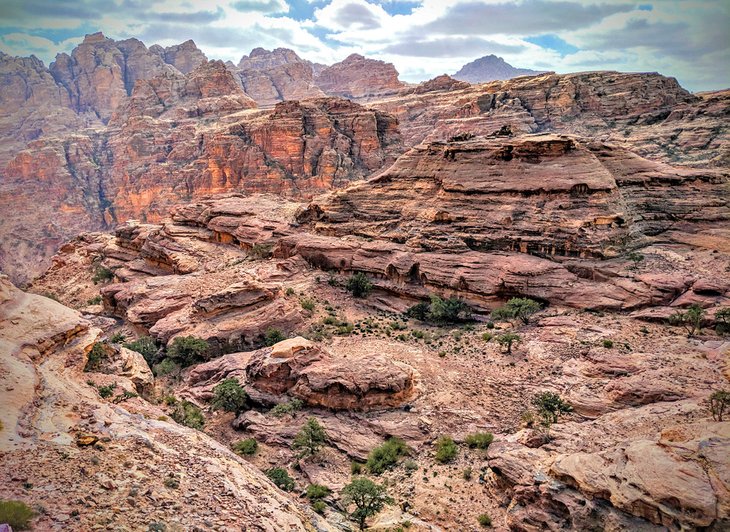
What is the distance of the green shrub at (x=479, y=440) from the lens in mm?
17594

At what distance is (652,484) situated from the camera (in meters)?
11.2

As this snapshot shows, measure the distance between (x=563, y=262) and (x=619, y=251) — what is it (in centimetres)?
382

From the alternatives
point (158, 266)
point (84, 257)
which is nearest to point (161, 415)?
point (158, 266)

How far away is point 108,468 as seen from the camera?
10539mm

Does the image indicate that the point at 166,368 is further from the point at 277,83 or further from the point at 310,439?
the point at 277,83

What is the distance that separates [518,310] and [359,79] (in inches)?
6617

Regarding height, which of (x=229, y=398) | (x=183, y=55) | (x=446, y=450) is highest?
(x=183, y=55)

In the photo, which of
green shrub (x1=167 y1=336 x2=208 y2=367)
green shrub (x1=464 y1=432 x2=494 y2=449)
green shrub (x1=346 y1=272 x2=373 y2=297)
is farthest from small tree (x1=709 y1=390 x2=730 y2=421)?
green shrub (x1=167 y1=336 x2=208 y2=367)

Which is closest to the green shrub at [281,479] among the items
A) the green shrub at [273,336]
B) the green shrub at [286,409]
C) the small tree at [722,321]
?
the green shrub at [286,409]

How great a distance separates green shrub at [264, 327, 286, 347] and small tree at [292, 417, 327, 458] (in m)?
9.23

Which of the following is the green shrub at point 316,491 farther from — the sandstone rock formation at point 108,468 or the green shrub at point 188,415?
the green shrub at point 188,415

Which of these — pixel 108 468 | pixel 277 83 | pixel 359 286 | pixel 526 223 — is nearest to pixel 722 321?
pixel 526 223

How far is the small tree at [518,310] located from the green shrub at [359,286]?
32.0 feet

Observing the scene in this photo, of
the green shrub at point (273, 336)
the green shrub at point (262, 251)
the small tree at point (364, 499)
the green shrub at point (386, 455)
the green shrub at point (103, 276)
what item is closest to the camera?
the small tree at point (364, 499)
